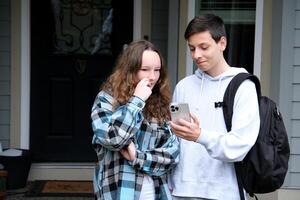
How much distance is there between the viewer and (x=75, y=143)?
6.01 m

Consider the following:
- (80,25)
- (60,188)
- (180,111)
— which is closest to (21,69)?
(80,25)

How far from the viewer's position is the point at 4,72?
19.0ft

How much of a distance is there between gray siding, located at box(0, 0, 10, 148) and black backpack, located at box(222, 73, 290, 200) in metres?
4.11

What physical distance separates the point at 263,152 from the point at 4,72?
4.22 meters

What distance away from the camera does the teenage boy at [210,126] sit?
6.65 feet

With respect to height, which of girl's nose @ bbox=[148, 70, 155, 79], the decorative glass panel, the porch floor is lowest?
the porch floor

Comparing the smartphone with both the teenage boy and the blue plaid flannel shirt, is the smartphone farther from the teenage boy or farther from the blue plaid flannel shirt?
the blue plaid flannel shirt

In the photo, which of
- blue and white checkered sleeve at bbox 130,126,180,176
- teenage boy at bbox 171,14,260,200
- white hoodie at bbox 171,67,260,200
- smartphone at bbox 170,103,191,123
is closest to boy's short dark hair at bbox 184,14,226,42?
teenage boy at bbox 171,14,260,200

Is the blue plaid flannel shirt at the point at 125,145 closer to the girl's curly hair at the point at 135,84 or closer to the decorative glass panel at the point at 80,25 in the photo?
the girl's curly hair at the point at 135,84

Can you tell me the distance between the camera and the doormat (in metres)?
5.45

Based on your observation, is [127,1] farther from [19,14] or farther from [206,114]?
[206,114]

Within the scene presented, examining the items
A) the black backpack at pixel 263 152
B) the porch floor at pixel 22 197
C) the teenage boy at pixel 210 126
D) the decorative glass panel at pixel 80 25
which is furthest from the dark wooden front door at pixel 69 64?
the black backpack at pixel 263 152

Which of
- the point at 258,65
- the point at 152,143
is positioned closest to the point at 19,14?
the point at 258,65

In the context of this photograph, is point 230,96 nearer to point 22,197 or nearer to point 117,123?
point 117,123
